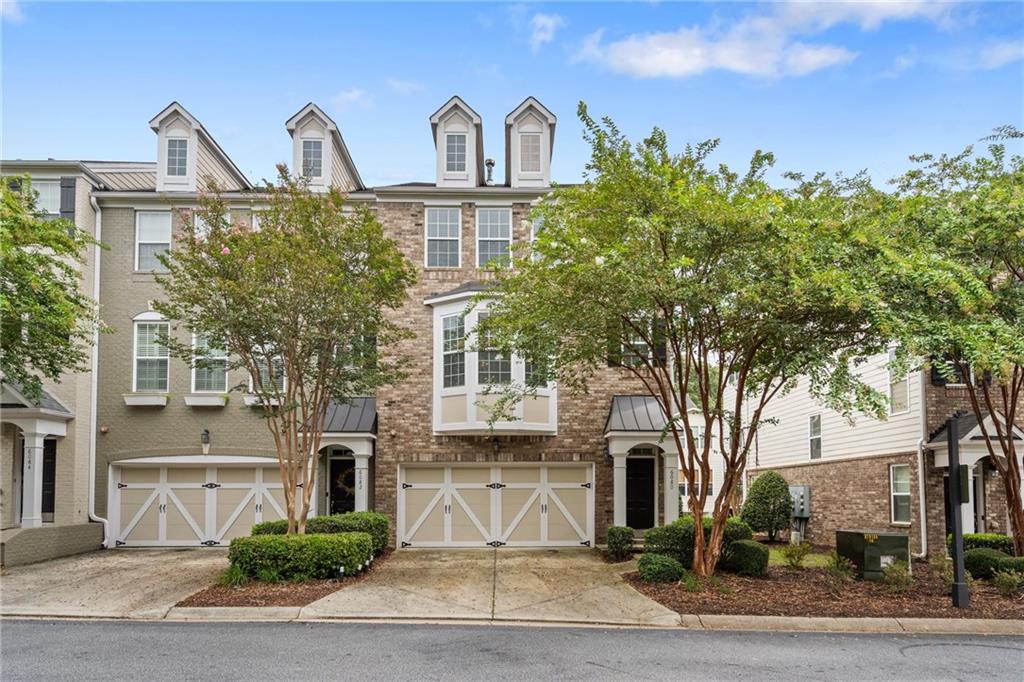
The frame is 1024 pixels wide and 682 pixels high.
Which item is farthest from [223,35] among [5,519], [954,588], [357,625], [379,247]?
[954,588]

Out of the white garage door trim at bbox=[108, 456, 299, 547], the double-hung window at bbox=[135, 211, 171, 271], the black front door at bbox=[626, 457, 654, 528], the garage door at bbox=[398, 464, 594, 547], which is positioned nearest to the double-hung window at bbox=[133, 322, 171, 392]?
the double-hung window at bbox=[135, 211, 171, 271]

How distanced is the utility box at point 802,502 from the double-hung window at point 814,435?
0.97 meters

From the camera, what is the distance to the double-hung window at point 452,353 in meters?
19.4

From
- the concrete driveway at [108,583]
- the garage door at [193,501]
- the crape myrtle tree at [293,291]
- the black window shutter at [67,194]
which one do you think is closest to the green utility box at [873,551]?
the crape myrtle tree at [293,291]

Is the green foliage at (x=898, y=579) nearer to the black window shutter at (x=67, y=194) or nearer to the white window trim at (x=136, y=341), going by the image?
the white window trim at (x=136, y=341)

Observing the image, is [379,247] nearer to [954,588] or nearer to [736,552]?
[736,552]

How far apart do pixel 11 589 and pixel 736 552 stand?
12.0m

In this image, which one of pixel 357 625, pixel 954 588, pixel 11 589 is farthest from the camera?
pixel 11 589

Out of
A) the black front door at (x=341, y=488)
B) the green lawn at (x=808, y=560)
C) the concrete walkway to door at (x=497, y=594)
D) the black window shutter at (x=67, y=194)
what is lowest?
the green lawn at (x=808, y=560)

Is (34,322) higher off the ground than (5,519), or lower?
higher

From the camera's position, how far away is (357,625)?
11.6 m

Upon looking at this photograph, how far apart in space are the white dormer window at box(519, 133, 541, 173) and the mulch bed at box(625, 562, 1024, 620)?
1034 cm

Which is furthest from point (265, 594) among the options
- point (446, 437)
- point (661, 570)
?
point (446, 437)

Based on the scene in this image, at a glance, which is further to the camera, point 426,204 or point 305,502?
point 426,204
